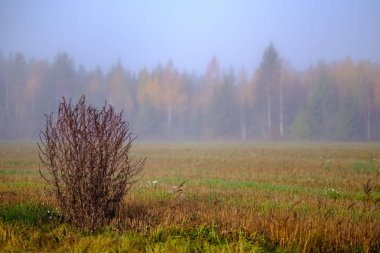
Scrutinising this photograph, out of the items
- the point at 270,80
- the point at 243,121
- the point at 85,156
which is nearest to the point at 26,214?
the point at 85,156

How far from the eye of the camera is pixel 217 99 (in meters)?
62.6

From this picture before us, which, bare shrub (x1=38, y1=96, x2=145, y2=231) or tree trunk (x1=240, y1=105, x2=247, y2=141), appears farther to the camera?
tree trunk (x1=240, y1=105, x2=247, y2=141)

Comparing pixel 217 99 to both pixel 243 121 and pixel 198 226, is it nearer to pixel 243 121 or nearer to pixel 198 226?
pixel 243 121

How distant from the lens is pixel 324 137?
182ft

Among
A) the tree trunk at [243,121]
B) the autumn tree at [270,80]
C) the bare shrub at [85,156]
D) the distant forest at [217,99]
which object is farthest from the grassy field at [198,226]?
the tree trunk at [243,121]

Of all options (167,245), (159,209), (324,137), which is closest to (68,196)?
(159,209)

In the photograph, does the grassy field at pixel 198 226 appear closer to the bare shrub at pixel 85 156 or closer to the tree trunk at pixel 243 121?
the bare shrub at pixel 85 156

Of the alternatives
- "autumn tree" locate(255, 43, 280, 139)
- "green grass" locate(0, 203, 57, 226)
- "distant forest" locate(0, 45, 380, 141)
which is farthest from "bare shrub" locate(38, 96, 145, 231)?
"autumn tree" locate(255, 43, 280, 139)

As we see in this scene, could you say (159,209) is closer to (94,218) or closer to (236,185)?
(94,218)

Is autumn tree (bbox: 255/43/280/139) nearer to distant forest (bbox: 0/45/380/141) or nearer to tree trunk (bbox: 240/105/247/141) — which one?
distant forest (bbox: 0/45/380/141)

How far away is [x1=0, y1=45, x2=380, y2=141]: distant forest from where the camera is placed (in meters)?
56.0

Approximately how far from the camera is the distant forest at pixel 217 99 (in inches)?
2203

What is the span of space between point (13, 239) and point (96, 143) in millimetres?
1889

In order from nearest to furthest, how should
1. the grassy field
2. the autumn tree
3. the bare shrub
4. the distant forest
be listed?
1. the grassy field
2. the bare shrub
3. the distant forest
4. the autumn tree
